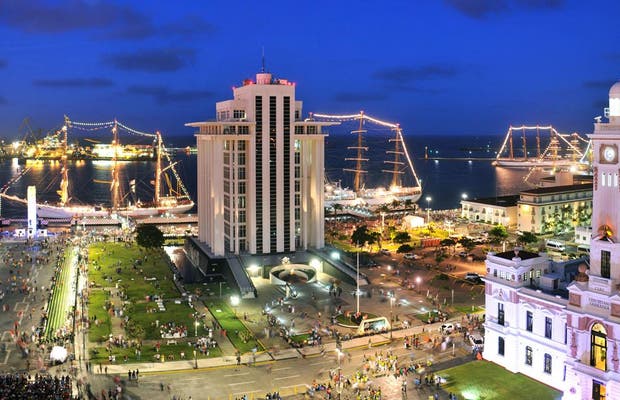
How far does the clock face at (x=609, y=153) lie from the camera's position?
1711 inches

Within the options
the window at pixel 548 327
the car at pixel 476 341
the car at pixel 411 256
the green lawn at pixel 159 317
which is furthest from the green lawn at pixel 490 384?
the car at pixel 411 256

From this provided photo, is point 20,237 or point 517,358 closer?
point 517,358

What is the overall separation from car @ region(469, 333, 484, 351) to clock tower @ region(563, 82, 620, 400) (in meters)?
10.0

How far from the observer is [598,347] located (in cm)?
4262

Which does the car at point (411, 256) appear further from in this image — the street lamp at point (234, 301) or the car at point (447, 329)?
the car at point (447, 329)

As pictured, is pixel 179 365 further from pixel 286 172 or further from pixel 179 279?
pixel 286 172

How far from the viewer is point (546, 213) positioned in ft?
376

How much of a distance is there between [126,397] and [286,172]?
4233 cm

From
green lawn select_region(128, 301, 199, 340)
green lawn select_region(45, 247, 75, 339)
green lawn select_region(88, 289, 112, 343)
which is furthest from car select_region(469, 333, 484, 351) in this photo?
green lawn select_region(45, 247, 75, 339)

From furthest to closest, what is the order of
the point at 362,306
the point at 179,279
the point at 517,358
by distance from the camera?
the point at 179,279 < the point at 362,306 < the point at 517,358

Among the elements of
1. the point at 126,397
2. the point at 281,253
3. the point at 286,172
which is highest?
the point at 286,172

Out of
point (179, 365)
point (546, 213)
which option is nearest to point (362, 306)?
point (179, 365)

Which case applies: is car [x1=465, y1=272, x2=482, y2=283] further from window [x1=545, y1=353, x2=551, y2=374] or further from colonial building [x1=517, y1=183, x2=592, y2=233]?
colonial building [x1=517, y1=183, x2=592, y2=233]

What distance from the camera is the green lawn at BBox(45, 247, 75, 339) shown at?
61653 mm
